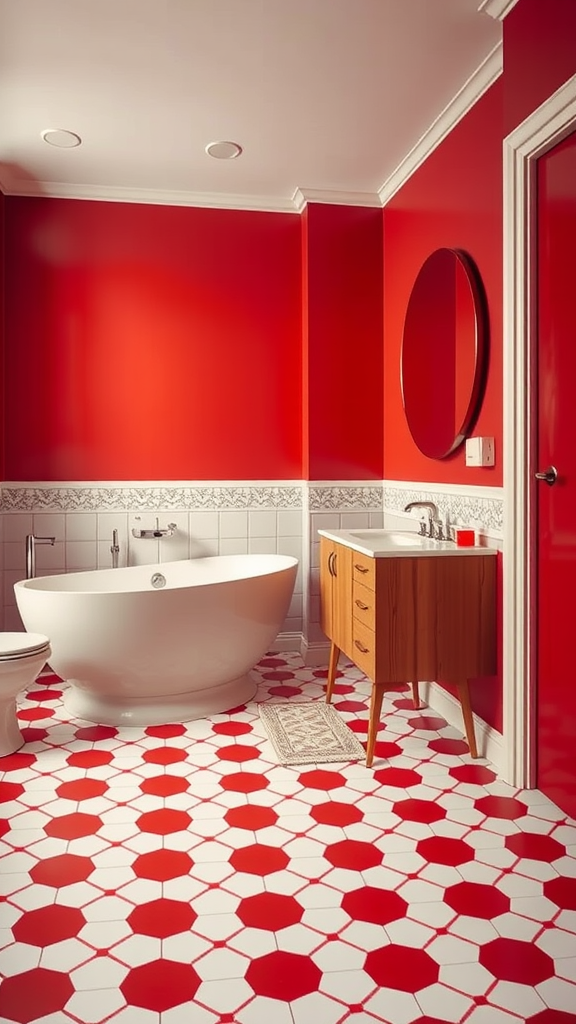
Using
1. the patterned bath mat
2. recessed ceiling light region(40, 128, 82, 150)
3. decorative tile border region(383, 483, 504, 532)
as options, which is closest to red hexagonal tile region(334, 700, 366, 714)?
the patterned bath mat

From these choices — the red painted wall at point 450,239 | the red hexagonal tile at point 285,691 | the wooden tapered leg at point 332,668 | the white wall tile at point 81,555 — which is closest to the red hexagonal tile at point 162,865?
the wooden tapered leg at point 332,668

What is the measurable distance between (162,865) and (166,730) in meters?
1.24

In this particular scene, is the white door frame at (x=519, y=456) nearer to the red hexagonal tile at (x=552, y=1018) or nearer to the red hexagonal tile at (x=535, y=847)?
the red hexagonal tile at (x=535, y=847)

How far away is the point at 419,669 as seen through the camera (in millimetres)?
3111

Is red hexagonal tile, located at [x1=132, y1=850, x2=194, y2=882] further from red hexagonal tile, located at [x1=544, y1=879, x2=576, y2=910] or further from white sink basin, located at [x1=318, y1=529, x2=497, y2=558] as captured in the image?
Answer: white sink basin, located at [x1=318, y1=529, x2=497, y2=558]

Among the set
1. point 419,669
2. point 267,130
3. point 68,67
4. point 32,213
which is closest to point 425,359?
point 267,130

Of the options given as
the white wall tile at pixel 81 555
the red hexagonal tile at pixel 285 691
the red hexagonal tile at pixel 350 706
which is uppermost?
the white wall tile at pixel 81 555

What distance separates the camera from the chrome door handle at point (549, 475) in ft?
8.71

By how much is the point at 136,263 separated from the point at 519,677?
3.25 m

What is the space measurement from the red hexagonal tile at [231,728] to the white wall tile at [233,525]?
147 cm

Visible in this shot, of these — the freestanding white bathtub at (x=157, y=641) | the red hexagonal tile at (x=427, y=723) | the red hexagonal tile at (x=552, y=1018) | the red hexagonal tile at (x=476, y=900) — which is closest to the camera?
the red hexagonal tile at (x=552, y=1018)

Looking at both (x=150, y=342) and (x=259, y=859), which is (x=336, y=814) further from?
(x=150, y=342)

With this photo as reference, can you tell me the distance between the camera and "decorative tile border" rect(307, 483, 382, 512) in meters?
4.76

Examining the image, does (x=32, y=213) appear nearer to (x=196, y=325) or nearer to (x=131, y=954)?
(x=196, y=325)
